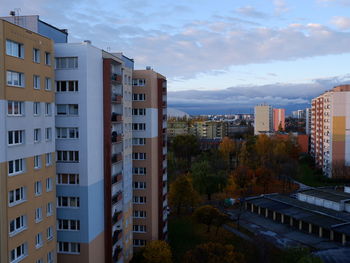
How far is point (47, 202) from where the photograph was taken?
48.7 ft

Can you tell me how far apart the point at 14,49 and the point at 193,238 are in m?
21.1

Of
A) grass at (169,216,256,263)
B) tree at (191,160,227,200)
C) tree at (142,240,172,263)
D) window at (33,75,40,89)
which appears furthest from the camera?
Answer: tree at (191,160,227,200)

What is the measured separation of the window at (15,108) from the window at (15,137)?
65 cm

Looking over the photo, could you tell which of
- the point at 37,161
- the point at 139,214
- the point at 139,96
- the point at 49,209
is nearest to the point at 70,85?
the point at 37,161

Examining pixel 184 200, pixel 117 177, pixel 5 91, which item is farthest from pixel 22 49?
pixel 184 200

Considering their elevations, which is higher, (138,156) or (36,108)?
(36,108)

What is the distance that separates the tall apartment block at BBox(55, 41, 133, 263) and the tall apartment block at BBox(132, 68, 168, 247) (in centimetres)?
586

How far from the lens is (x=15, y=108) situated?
498 inches

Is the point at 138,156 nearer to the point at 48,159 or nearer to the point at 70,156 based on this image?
the point at 70,156

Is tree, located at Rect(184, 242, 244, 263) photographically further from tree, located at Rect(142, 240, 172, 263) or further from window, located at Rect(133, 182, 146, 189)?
window, located at Rect(133, 182, 146, 189)

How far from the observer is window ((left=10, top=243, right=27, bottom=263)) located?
12.6 meters

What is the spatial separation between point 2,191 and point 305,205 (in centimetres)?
2940

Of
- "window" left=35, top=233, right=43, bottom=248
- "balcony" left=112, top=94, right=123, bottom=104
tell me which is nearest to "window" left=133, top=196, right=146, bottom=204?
"balcony" left=112, top=94, right=123, bottom=104

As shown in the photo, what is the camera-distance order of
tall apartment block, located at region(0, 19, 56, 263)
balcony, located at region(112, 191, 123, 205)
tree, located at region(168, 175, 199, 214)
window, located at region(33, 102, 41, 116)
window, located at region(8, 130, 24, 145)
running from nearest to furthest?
tall apartment block, located at region(0, 19, 56, 263), window, located at region(8, 130, 24, 145), window, located at region(33, 102, 41, 116), balcony, located at region(112, 191, 123, 205), tree, located at region(168, 175, 199, 214)
